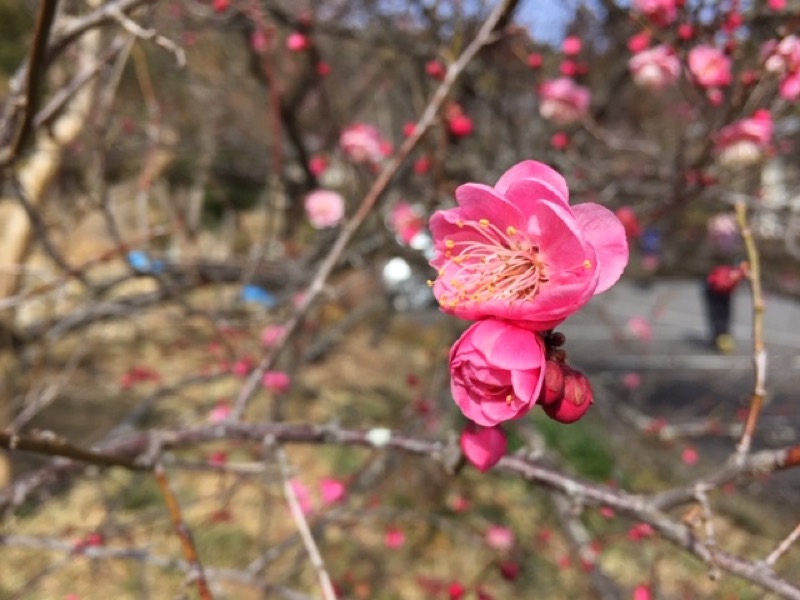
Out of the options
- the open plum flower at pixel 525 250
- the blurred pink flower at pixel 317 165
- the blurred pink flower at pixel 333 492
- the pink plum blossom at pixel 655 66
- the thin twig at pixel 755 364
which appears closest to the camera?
the open plum flower at pixel 525 250

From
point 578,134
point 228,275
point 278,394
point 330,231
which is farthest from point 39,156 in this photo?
point 578,134

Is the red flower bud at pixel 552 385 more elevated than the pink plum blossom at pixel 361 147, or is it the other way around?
the red flower bud at pixel 552 385

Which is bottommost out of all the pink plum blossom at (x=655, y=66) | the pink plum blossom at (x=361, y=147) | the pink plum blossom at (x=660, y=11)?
the pink plum blossom at (x=361, y=147)

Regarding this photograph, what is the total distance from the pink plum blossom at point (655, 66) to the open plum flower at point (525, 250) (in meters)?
1.55

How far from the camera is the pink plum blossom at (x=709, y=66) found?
178cm

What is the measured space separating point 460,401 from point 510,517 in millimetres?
3322

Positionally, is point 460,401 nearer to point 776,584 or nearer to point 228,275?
point 776,584

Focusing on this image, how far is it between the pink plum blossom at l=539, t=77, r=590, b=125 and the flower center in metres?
2.08

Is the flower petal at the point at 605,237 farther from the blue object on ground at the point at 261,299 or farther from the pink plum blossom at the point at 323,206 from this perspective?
the pink plum blossom at the point at 323,206

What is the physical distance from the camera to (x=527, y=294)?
723 mm

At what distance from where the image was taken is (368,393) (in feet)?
16.1

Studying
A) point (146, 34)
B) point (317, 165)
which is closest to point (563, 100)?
point (317, 165)

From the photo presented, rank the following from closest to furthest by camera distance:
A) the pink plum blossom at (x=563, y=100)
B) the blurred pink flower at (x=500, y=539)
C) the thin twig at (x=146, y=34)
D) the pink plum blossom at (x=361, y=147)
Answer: the thin twig at (x=146, y=34) → the pink plum blossom at (x=563, y=100) → the blurred pink flower at (x=500, y=539) → the pink plum blossom at (x=361, y=147)

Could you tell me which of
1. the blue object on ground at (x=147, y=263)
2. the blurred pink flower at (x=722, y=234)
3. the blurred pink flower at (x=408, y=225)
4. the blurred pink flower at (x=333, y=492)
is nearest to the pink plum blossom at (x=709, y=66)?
the blurred pink flower at (x=408, y=225)
